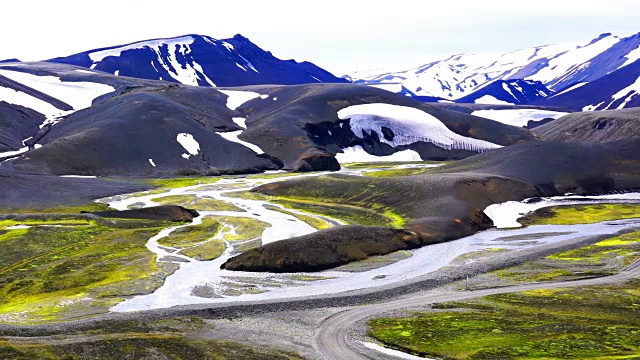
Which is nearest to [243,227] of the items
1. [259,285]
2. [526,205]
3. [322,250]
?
[322,250]

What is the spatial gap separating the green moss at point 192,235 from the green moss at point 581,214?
181 feet

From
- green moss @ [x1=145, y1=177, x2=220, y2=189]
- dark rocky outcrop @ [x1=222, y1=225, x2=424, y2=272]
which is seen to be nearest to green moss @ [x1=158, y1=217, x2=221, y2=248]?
dark rocky outcrop @ [x1=222, y1=225, x2=424, y2=272]

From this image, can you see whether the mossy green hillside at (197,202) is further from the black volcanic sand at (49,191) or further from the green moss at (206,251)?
the green moss at (206,251)

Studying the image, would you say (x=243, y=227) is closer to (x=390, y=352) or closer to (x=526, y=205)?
(x=526, y=205)

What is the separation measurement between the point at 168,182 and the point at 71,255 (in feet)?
295

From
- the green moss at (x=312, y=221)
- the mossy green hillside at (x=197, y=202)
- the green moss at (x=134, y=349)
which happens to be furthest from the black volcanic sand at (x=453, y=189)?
the green moss at (x=134, y=349)

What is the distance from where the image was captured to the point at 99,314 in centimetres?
6456

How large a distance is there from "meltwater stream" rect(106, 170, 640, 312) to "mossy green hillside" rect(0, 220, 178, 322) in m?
2.96

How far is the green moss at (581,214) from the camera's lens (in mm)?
125438

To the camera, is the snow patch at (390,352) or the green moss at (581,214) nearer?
the snow patch at (390,352)

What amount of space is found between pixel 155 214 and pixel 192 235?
1589 centimetres

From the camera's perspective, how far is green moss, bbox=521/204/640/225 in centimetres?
12544

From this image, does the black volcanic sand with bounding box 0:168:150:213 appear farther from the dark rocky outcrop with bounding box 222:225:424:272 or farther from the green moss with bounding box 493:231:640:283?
the green moss with bounding box 493:231:640:283

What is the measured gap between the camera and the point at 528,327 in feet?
194
